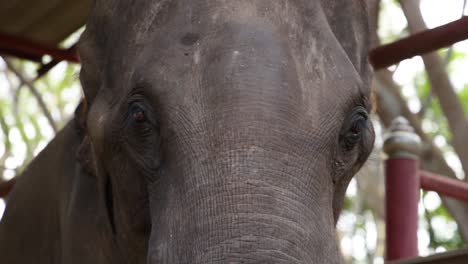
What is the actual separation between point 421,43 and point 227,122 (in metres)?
1.85

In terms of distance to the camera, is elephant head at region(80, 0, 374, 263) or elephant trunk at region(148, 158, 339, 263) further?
elephant head at region(80, 0, 374, 263)

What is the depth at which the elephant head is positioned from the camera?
11.0 ft

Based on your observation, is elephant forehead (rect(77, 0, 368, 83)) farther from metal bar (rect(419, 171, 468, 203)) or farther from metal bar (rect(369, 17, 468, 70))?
metal bar (rect(419, 171, 468, 203))

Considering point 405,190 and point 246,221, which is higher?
point 405,190

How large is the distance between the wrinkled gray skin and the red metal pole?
3.84ft

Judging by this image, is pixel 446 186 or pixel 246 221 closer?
pixel 246 221

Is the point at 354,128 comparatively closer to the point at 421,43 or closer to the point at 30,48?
the point at 421,43

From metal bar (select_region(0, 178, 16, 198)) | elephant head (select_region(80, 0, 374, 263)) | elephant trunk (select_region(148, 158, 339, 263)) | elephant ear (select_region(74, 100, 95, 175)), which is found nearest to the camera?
elephant trunk (select_region(148, 158, 339, 263))

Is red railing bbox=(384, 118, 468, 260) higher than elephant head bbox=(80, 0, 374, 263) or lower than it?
higher

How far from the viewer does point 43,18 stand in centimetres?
649

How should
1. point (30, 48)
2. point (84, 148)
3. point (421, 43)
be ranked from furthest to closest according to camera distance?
point (30, 48) → point (421, 43) → point (84, 148)

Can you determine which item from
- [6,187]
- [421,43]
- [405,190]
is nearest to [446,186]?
[405,190]

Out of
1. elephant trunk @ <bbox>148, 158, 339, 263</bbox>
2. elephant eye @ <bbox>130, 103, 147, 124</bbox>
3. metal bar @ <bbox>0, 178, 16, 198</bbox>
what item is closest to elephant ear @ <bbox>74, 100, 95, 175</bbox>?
elephant eye @ <bbox>130, 103, 147, 124</bbox>

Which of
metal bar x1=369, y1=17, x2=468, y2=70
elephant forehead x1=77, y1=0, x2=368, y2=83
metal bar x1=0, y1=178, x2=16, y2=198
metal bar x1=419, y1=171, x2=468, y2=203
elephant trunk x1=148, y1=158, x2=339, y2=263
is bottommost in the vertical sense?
elephant trunk x1=148, y1=158, x2=339, y2=263
